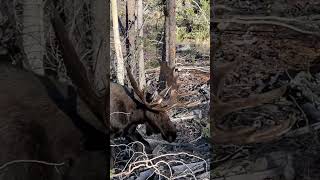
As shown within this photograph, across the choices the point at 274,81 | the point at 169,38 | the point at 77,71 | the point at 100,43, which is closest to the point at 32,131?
the point at 77,71

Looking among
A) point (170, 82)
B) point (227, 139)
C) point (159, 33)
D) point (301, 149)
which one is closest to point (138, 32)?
point (159, 33)

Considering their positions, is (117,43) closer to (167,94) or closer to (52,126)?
(167,94)

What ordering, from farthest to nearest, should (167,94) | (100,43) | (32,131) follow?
(167,94) → (100,43) → (32,131)

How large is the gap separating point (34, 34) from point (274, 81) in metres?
0.90

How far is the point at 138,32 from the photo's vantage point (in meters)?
2.13

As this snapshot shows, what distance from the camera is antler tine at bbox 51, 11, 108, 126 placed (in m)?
1.87

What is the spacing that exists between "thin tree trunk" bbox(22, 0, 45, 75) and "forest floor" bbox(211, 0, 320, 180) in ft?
2.12

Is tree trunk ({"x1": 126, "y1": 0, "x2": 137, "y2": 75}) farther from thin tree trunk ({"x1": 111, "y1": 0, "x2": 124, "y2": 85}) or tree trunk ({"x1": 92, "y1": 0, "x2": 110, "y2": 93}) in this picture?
tree trunk ({"x1": 92, "y1": 0, "x2": 110, "y2": 93})

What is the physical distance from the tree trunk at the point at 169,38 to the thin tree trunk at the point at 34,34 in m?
0.47

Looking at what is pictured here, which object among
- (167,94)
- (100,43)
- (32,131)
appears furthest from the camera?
(167,94)

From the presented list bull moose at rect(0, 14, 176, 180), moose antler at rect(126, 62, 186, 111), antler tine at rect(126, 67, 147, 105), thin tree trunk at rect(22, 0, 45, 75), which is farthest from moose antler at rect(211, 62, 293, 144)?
thin tree trunk at rect(22, 0, 45, 75)

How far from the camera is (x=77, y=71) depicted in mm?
1899

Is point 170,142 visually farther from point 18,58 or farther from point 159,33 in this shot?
point 18,58

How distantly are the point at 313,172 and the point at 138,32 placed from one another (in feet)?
2.85
